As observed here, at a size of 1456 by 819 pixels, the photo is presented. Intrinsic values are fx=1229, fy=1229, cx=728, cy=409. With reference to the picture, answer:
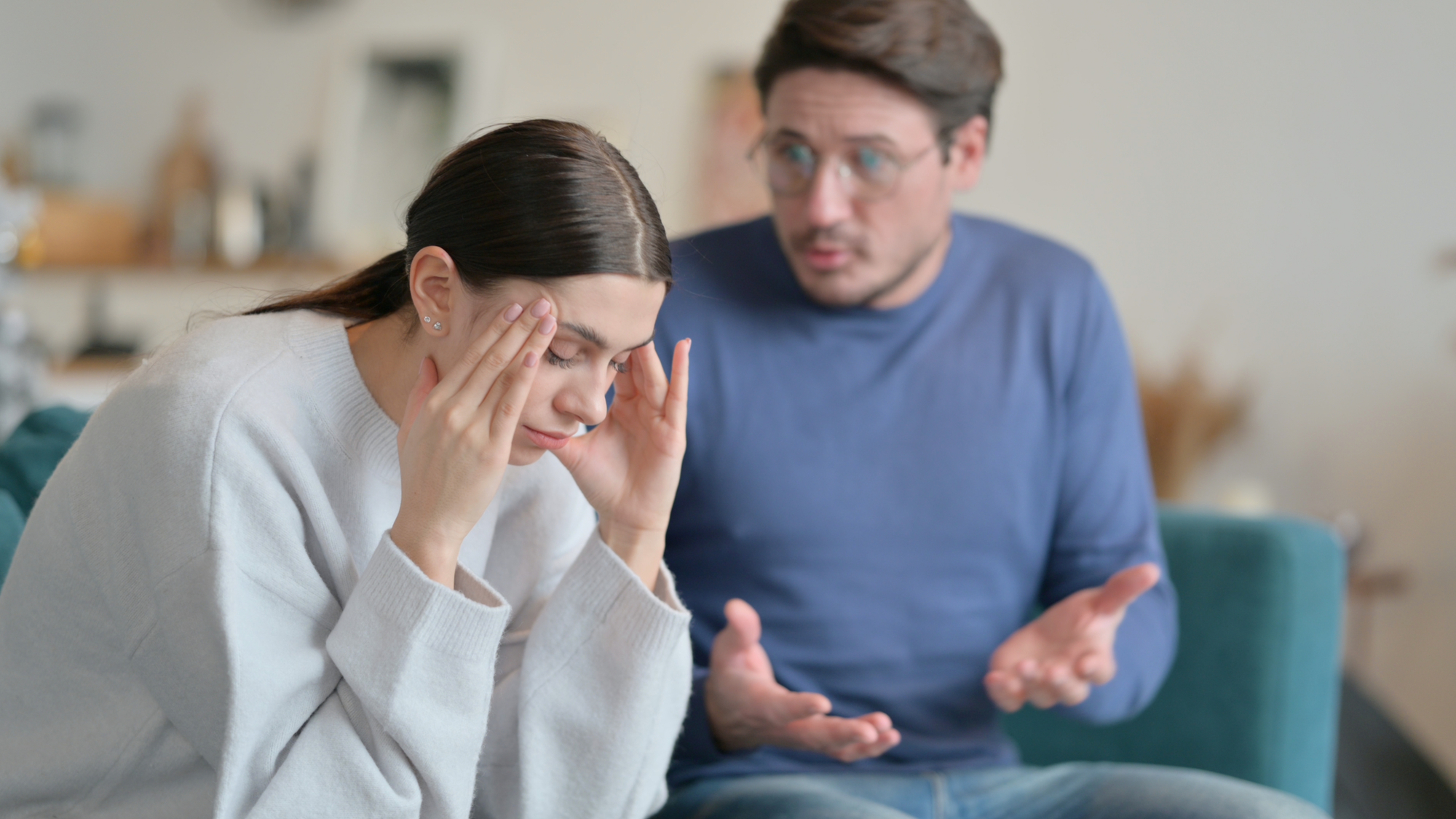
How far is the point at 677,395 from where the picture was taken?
1026 mm

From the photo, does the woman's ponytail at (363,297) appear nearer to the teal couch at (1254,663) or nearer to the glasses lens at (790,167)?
the glasses lens at (790,167)

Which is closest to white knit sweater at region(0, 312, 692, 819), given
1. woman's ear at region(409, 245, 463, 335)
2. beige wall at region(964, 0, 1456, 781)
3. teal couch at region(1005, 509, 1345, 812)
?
woman's ear at region(409, 245, 463, 335)

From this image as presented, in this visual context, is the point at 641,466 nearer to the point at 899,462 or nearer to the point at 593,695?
the point at 593,695

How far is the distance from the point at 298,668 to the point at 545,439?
0.25 meters

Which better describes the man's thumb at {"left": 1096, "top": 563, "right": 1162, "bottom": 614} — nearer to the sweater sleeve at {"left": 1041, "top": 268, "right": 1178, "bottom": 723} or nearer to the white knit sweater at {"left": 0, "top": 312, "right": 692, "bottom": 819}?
the sweater sleeve at {"left": 1041, "top": 268, "right": 1178, "bottom": 723}

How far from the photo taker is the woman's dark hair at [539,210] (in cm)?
89

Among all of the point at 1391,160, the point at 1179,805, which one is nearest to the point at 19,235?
the point at 1179,805

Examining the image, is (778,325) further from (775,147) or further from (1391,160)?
(1391,160)

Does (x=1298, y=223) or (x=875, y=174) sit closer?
(x=875, y=174)

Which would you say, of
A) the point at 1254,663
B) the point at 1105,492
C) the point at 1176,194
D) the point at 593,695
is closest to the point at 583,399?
the point at 593,695

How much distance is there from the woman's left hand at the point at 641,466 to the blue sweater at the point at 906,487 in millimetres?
262

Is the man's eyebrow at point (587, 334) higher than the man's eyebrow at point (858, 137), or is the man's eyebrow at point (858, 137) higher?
the man's eyebrow at point (858, 137)

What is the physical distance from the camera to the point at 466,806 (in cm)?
94

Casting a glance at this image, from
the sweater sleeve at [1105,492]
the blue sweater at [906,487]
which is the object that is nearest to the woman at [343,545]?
the blue sweater at [906,487]
